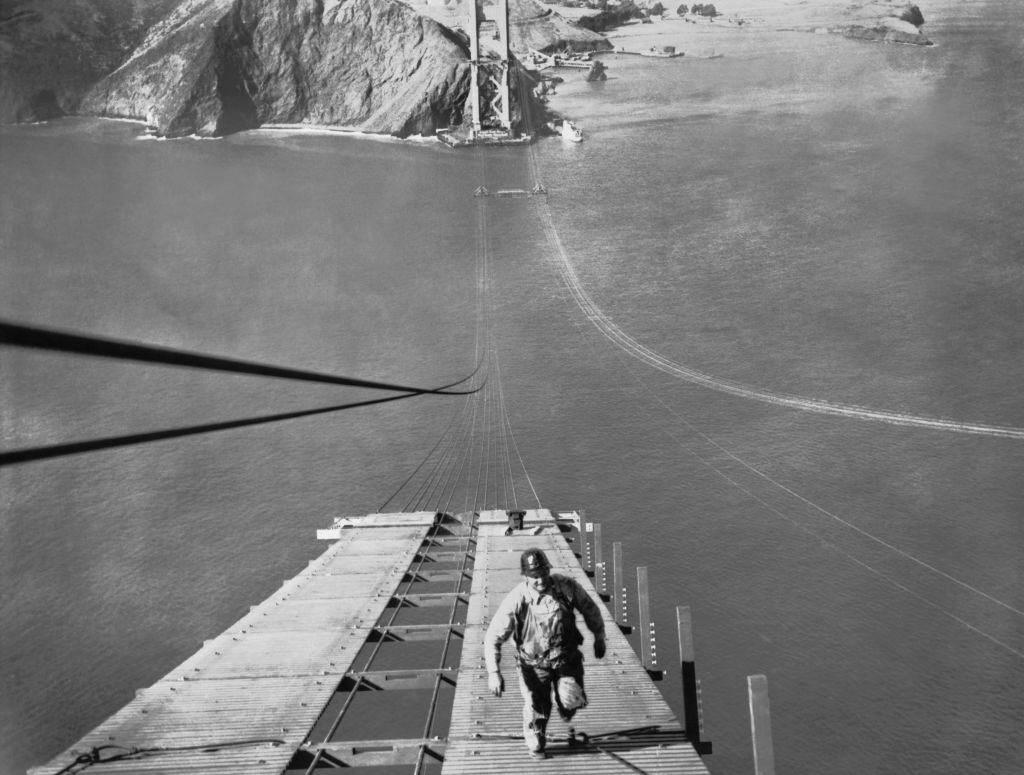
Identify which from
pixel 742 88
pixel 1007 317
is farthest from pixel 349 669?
pixel 742 88

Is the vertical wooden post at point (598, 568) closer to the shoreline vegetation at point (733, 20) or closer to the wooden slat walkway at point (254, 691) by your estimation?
the wooden slat walkway at point (254, 691)

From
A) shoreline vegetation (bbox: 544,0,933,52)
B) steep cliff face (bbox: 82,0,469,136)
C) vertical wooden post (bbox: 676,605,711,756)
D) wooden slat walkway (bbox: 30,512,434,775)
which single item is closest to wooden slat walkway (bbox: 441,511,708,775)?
vertical wooden post (bbox: 676,605,711,756)

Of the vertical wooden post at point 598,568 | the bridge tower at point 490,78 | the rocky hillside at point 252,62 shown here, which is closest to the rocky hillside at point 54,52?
the rocky hillside at point 252,62

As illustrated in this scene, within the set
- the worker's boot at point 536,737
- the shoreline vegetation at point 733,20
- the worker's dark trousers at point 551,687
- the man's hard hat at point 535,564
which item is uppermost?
the shoreline vegetation at point 733,20

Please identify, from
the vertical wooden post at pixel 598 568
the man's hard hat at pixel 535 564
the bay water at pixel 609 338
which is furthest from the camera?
the bay water at pixel 609 338

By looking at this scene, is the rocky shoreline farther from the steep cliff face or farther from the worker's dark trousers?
the worker's dark trousers

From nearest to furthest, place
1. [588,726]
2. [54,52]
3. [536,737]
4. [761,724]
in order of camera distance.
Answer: [761,724], [536,737], [588,726], [54,52]

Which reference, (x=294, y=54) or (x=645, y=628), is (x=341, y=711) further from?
(x=294, y=54)

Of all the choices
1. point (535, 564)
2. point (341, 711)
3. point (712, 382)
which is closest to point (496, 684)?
point (535, 564)
